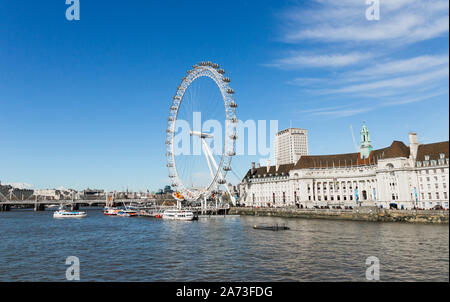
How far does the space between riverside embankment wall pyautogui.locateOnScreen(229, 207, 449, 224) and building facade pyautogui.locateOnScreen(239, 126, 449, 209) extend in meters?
11.0

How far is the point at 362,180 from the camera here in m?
95.8

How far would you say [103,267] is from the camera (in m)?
28.9

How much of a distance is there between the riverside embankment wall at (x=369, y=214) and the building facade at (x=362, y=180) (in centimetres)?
1096

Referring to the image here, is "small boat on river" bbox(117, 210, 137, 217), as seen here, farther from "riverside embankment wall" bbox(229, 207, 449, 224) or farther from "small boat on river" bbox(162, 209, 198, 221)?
"riverside embankment wall" bbox(229, 207, 449, 224)

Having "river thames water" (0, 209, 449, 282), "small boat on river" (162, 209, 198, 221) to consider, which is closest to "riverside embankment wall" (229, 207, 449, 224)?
"river thames water" (0, 209, 449, 282)

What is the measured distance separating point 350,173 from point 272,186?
104ft

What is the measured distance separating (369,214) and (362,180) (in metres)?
28.8

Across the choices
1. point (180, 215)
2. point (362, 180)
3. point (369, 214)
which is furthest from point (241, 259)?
point (362, 180)

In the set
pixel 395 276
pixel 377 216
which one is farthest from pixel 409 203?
pixel 395 276

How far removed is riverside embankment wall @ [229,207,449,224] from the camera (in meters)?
58.3

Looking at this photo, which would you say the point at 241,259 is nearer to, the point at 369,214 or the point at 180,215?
the point at 369,214

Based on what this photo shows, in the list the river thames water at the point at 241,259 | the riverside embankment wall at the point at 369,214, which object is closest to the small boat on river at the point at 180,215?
the riverside embankment wall at the point at 369,214

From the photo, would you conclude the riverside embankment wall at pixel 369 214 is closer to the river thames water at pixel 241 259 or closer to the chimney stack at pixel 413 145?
the river thames water at pixel 241 259
